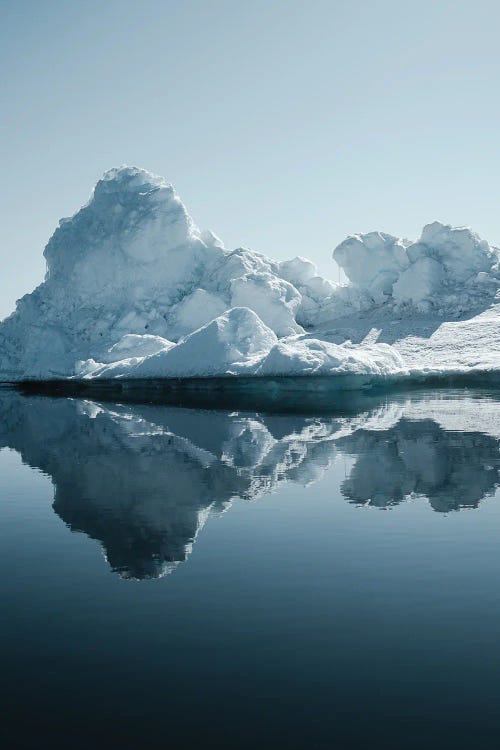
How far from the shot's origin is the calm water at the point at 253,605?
14.6 ft

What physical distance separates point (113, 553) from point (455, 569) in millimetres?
4200

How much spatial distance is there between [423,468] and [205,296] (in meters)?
55.0

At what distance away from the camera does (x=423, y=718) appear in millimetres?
4402

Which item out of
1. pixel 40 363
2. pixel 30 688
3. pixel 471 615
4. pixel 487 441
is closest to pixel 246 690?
pixel 30 688

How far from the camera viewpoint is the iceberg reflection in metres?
9.88

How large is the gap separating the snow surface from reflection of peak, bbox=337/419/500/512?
27.0 metres

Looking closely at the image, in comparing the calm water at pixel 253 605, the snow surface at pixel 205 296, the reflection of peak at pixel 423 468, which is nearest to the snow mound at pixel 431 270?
the snow surface at pixel 205 296

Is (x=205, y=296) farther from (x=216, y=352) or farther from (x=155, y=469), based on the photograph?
(x=155, y=469)

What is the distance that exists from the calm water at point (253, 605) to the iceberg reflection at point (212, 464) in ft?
0.29

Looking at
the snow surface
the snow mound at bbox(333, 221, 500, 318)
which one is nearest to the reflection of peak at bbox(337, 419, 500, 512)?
the snow surface

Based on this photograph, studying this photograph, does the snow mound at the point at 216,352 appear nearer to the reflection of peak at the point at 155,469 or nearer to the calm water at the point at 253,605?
the reflection of peak at the point at 155,469

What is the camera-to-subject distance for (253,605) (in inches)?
257

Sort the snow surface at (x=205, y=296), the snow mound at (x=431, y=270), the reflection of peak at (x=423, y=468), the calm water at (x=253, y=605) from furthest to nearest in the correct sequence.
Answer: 1. the snow mound at (x=431, y=270)
2. the snow surface at (x=205, y=296)
3. the reflection of peak at (x=423, y=468)
4. the calm water at (x=253, y=605)

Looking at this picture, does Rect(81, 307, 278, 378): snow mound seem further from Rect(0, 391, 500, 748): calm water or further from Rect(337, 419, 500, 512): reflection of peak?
Rect(0, 391, 500, 748): calm water
